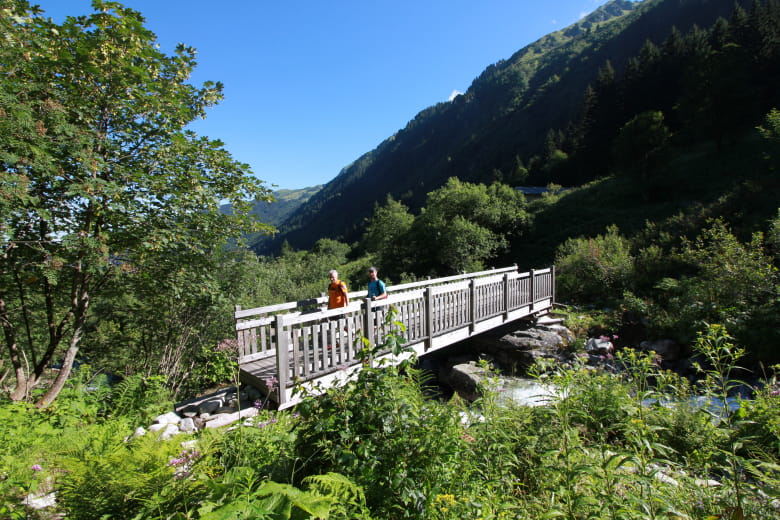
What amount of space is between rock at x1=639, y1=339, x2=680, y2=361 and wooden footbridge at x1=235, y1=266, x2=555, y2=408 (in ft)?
9.55

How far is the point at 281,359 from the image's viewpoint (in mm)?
4328

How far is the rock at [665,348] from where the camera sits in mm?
8234

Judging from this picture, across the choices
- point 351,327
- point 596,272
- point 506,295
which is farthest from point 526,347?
point 351,327

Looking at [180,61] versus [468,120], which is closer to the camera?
[180,61]

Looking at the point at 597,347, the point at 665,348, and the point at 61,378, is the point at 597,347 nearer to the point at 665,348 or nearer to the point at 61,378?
the point at 665,348

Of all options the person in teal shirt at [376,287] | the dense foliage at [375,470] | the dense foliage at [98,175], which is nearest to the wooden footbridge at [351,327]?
the person in teal shirt at [376,287]

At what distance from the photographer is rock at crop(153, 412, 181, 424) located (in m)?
4.25

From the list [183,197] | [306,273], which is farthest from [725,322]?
[306,273]

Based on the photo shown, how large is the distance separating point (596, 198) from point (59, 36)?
88.9 feet

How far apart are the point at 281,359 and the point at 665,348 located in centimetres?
933

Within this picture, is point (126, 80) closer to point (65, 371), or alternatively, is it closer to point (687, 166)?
point (65, 371)

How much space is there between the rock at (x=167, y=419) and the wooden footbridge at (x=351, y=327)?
984 mm

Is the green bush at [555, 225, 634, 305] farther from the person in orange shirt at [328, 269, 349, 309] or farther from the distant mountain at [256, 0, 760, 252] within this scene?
the distant mountain at [256, 0, 760, 252]

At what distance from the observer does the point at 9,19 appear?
362 centimetres
